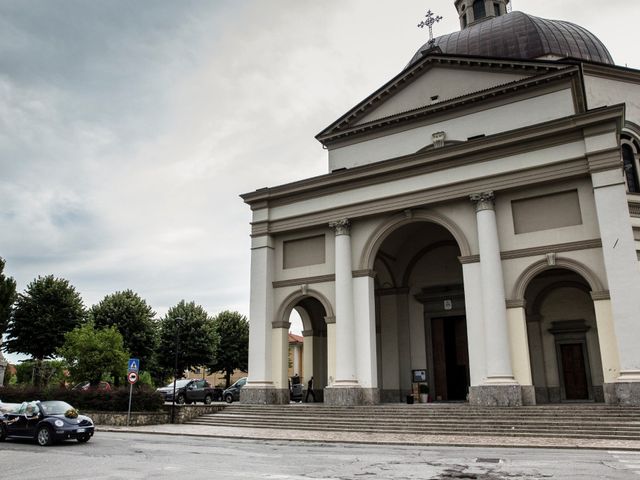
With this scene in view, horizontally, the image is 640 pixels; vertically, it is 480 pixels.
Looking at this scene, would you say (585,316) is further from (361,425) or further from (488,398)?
(361,425)

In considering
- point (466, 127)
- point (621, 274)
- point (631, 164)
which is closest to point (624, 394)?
point (621, 274)

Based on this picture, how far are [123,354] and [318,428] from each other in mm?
14759

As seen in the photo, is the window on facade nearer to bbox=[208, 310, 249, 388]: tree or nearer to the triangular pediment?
the triangular pediment

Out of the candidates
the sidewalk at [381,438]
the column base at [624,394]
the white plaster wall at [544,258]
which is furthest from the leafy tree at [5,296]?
the column base at [624,394]

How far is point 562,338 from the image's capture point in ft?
71.8

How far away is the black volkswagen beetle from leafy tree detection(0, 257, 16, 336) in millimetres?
22983

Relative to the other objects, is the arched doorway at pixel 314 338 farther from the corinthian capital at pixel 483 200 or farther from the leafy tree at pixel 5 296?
the leafy tree at pixel 5 296


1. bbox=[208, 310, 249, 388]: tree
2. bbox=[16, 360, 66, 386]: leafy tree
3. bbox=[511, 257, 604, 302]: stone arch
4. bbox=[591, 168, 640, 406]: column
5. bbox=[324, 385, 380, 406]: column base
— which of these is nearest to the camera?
bbox=[591, 168, 640, 406]: column

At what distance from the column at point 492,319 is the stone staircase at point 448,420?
2.40 feet

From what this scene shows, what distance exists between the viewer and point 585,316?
21.7 metres

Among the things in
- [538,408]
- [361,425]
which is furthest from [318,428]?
[538,408]

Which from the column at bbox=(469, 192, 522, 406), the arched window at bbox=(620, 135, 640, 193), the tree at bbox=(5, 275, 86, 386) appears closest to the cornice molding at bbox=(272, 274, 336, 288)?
the column at bbox=(469, 192, 522, 406)

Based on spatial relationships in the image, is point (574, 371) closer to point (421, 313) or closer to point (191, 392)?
point (421, 313)

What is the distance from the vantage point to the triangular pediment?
24.2 m
